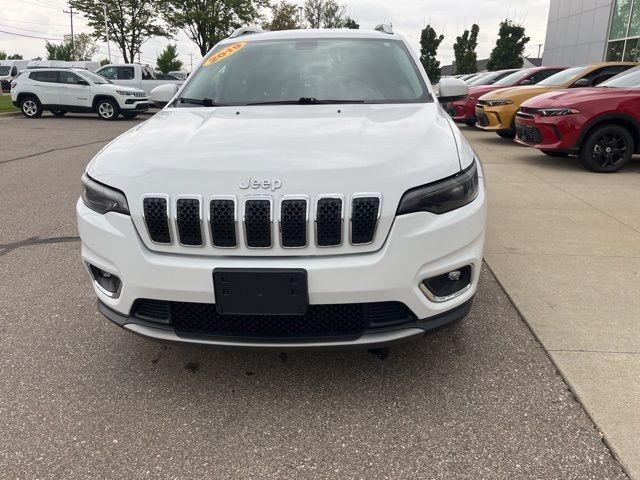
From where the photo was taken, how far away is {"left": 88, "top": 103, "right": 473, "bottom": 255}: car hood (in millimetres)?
2117

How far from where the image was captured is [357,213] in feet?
6.85

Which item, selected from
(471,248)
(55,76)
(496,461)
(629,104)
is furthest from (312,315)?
(55,76)

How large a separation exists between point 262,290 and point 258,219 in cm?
28

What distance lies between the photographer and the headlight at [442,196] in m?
2.14

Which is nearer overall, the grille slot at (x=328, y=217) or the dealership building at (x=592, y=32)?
the grille slot at (x=328, y=217)

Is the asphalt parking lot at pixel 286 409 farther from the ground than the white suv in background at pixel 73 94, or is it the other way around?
the white suv in background at pixel 73 94

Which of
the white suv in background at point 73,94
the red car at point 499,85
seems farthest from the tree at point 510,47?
the white suv in background at point 73,94

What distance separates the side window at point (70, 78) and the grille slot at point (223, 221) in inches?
703

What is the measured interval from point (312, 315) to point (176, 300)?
1.85 feet

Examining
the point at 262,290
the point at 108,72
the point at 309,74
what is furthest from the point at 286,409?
the point at 108,72

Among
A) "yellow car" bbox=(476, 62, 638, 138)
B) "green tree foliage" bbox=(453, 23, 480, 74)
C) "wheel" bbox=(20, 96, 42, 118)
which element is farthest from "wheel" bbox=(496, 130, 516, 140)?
"green tree foliage" bbox=(453, 23, 480, 74)

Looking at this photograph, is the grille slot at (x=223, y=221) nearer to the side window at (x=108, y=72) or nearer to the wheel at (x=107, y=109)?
the wheel at (x=107, y=109)

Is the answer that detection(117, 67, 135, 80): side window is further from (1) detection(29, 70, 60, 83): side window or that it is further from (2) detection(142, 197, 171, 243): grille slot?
(2) detection(142, 197, 171, 243): grille slot

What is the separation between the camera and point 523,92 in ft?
34.7
